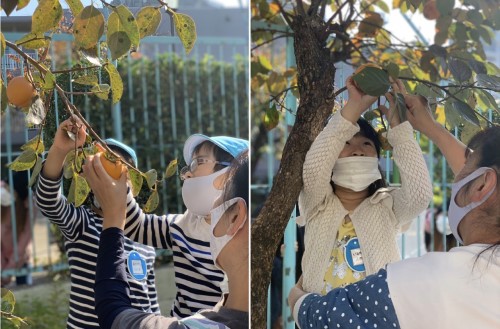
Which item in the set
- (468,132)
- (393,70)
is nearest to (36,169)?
(393,70)

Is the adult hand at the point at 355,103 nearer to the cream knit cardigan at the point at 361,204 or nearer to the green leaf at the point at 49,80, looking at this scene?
the cream knit cardigan at the point at 361,204

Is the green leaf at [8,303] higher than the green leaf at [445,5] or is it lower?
lower

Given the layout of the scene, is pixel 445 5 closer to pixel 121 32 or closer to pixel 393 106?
pixel 393 106

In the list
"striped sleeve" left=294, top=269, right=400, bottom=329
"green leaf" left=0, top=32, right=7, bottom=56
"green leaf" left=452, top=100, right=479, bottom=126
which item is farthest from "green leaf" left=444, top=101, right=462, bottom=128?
"green leaf" left=0, top=32, right=7, bottom=56

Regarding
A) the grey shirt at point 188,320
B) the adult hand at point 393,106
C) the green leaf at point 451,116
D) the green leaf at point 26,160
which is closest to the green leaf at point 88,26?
the green leaf at point 26,160

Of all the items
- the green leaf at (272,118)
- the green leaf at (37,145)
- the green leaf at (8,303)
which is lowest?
the green leaf at (8,303)

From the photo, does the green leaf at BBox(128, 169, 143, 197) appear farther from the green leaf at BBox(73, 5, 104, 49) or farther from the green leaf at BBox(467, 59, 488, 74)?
the green leaf at BBox(467, 59, 488, 74)

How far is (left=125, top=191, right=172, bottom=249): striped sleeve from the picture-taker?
138cm

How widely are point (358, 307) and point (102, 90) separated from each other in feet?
2.09

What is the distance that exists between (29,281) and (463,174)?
114 centimetres

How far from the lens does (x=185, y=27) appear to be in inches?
50.6

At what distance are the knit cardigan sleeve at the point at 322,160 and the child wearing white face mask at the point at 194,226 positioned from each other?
212 millimetres

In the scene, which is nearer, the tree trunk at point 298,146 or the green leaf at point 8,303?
the green leaf at point 8,303

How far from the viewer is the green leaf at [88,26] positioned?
1.24m
